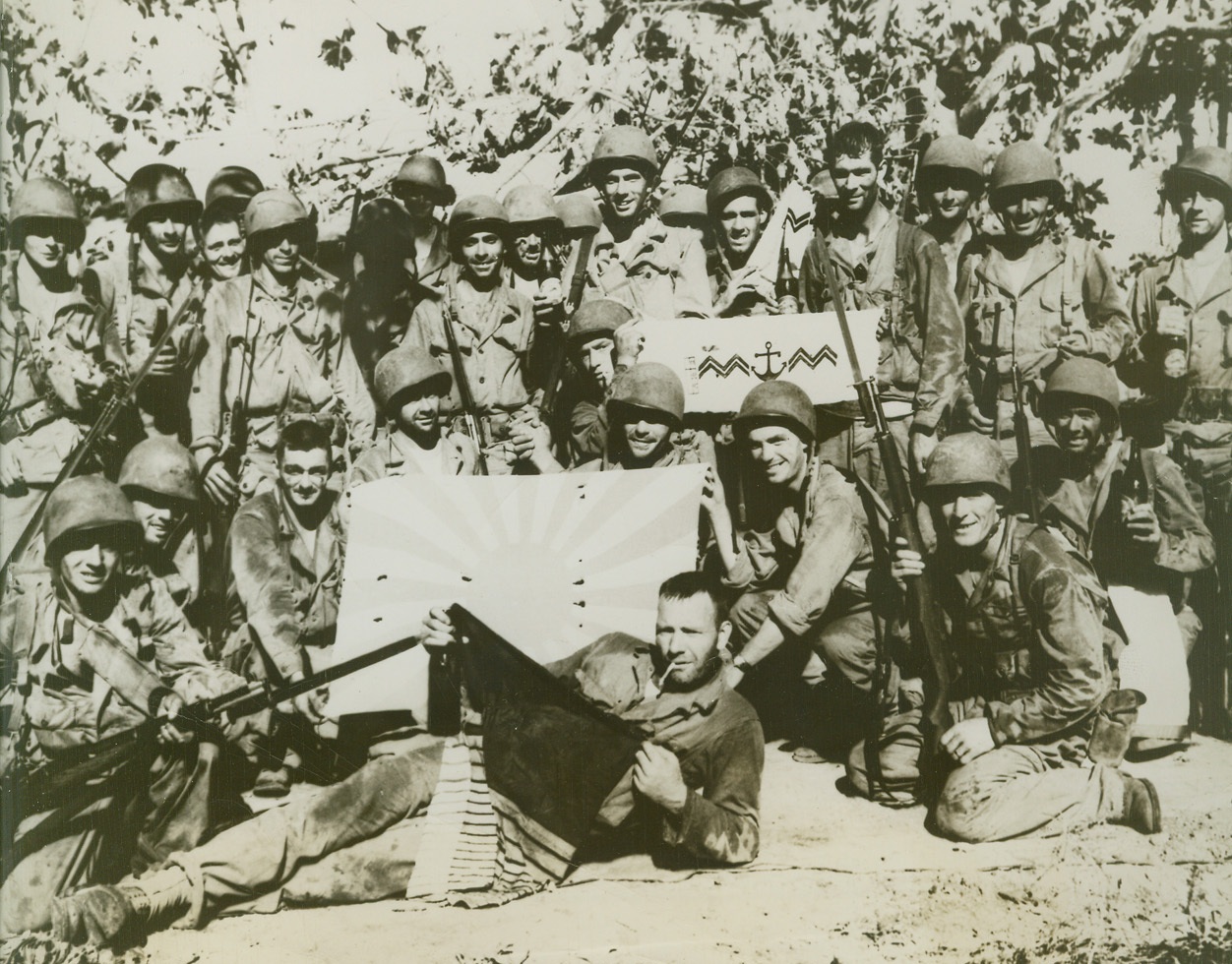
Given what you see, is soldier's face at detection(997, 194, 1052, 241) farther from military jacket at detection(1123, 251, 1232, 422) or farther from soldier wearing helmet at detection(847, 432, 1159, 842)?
soldier wearing helmet at detection(847, 432, 1159, 842)

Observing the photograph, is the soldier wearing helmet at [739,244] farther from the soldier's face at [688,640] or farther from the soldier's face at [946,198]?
the soldier's face at [688,640]

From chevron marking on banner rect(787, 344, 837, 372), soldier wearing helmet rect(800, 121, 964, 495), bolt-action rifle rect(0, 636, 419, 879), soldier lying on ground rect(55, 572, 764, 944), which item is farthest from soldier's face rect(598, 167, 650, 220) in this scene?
bolt-action rifle rect(0, 636, 419, 879)

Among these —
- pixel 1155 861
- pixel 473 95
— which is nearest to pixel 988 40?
pixel 473 95

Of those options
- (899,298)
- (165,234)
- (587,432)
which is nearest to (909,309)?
(899,298)

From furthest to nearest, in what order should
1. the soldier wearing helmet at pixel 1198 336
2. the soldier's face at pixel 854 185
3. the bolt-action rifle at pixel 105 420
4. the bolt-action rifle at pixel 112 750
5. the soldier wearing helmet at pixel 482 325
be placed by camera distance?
the soldier wearing helmet at pixel 1198 336, the soldier's face at pixel 854 185, the soldier wearing helmet at pixel 482 325, the bolt-action rifle at pixel 105 420, the bolt-action rifle at pixel 112 750

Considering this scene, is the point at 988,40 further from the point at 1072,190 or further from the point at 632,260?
the point at 632,260

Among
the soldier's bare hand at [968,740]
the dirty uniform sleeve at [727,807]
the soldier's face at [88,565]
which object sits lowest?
the dirty uniform sleeve at [727,807]

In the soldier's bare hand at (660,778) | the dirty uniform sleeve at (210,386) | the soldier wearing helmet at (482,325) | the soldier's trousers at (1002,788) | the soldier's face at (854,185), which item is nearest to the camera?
the soldier's bare hand at (660,778)

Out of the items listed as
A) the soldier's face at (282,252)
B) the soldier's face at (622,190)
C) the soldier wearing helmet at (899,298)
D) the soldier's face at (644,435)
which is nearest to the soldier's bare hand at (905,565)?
the soldier wearing helmet at (899,298)
